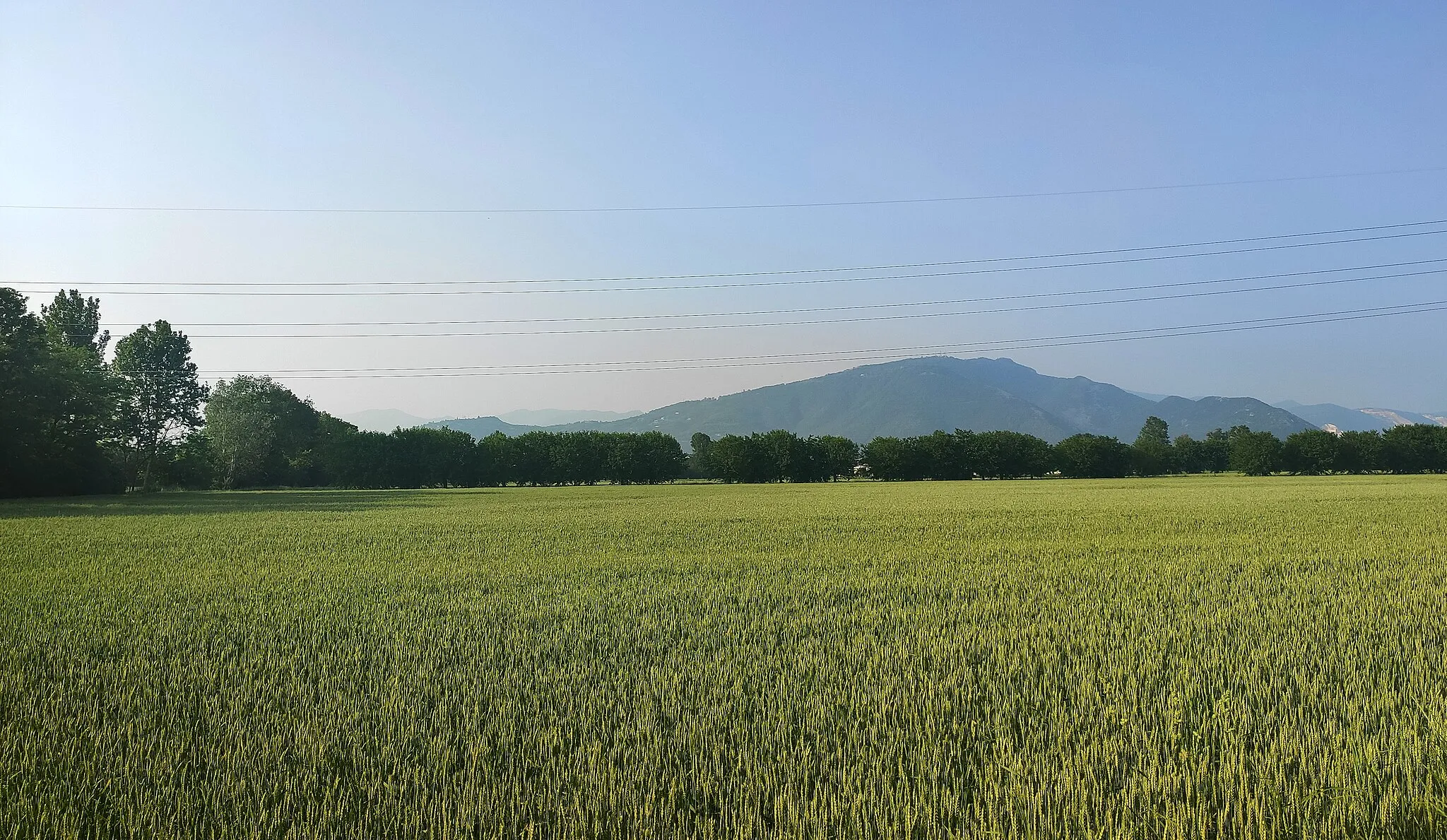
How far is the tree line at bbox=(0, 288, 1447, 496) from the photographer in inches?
2869

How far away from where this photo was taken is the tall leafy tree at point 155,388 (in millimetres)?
72875

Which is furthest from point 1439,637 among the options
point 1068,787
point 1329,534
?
point 1329,534

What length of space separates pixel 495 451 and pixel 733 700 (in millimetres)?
89812

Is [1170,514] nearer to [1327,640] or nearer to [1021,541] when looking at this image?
[1021,541]

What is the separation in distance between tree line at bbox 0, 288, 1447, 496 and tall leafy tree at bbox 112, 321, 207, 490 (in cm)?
15

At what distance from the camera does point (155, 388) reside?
78.6 m

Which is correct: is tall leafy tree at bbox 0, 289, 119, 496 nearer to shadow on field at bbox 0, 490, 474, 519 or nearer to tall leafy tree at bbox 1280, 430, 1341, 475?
shadow on field at bbox 0, 490, 474, 519

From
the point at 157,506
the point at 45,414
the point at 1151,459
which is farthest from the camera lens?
the point at 1151,459

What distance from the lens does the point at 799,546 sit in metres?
16.0

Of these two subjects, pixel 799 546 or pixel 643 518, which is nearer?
pixel 799 546

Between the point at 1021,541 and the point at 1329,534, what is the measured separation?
7096mm

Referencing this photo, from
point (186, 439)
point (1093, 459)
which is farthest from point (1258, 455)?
point (186, 439)

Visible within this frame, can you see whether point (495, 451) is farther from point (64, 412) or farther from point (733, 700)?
point (733, 700)

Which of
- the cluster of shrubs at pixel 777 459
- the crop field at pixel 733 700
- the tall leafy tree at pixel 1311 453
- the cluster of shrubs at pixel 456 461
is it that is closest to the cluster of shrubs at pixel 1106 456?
the tall leafy tree at pixel 1311 453
